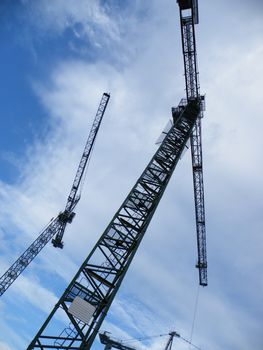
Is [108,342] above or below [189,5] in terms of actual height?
below

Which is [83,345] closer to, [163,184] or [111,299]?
[111,299]

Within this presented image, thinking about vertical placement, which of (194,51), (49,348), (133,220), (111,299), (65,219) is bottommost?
(49,348)

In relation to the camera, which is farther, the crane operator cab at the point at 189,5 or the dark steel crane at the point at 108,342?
the dark steel crane at the point at 108,342

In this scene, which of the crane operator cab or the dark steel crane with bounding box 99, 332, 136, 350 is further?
the dark steel crane with bounding box 99, 332, 136, 350

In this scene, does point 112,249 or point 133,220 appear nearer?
point 112,249

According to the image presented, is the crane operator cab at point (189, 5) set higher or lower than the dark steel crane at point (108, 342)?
higher

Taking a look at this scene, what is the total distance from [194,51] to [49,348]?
2471 centimetres

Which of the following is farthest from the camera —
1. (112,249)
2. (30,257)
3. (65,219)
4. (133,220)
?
(65,219)

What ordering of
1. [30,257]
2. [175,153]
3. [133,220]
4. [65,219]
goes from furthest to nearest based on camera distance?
1. [65,219]
2. [30,257]
3. [175,153]
4. [133,220]

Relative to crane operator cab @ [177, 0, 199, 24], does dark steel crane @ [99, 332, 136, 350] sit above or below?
below

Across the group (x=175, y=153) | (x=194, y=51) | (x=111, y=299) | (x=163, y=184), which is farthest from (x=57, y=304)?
(x=194, y=51)

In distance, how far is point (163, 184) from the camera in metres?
16.5

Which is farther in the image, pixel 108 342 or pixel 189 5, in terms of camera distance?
pixel 108 342

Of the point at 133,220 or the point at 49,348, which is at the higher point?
the point at 133,220
